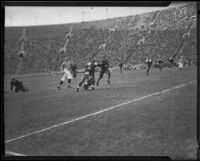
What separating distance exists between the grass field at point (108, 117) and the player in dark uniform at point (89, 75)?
0.52ft

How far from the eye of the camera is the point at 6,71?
4215 mm

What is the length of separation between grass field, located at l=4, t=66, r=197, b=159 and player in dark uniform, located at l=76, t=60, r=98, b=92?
160 mm

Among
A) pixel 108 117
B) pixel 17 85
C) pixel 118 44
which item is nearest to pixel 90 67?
pixel 118 44

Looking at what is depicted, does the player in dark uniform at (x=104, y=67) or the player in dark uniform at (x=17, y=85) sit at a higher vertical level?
the player in dark uniform at (x=104, y=67)

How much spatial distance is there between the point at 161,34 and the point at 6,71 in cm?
246

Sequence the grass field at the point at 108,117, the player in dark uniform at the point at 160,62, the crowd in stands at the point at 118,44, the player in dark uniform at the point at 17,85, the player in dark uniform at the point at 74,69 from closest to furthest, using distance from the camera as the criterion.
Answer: the grass field at the point at 108,117 < the player in dark uniform at the point at 17,85 < the crowd in stands at the point at 118,44 < the player in dark uniform at the point at 74,69 < the player in dark uniform at the point at 160,62

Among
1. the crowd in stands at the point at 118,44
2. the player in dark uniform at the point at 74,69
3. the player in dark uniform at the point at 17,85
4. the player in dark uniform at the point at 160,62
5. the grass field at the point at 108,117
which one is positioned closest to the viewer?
the grass field at the point at 108,117

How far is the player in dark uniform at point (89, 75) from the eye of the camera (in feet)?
15.3

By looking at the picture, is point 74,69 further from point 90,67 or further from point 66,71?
point 90,67

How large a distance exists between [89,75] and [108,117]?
782 millimetres

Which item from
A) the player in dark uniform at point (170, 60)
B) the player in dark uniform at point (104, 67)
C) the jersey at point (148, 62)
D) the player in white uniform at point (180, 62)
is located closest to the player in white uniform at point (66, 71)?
the player in dark uniform at point (104, 67)

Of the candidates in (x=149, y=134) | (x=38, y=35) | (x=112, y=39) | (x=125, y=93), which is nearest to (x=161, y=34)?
(x=112, y=39)

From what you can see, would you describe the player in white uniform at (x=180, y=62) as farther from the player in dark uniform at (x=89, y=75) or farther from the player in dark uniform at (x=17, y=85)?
the player in dark uniform at (x=17, y=85)

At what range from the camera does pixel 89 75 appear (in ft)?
15.5
